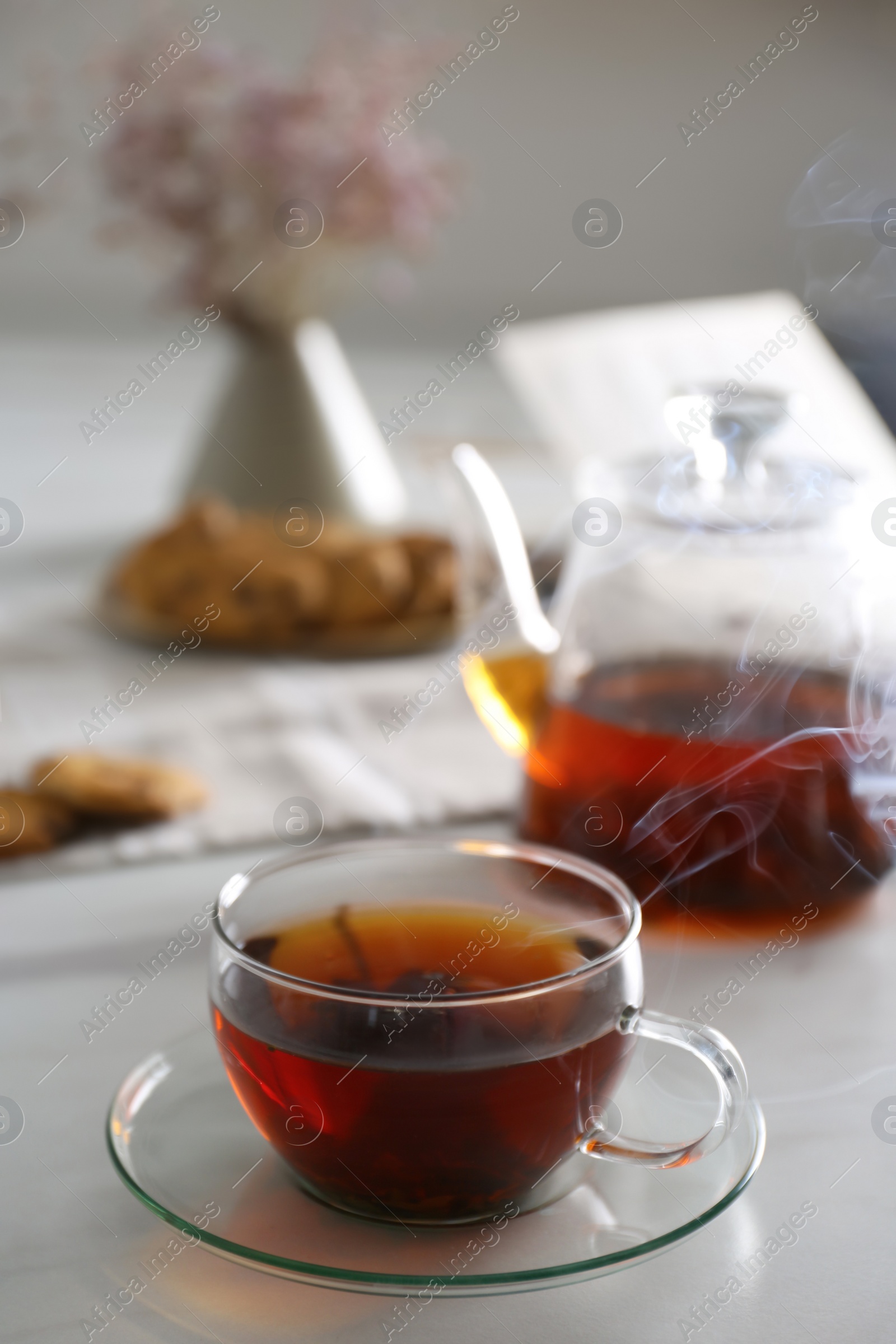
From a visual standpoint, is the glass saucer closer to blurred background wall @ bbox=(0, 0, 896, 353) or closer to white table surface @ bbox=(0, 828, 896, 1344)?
white table surface @ bbox=(0, 828, 896, 1344)

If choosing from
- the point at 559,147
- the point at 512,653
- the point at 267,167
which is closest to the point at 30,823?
the point at 512,653

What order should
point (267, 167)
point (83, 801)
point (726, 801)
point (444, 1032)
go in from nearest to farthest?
point (444, 1032) < point (726, 801) < point (83, 801) < point (267, 167)

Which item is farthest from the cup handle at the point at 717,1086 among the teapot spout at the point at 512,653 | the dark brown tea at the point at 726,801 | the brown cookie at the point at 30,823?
the brown cookie at the point at 30,823

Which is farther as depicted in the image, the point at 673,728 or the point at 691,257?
the point at 691,257

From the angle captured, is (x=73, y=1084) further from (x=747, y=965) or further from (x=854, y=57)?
(x=854, y=57)

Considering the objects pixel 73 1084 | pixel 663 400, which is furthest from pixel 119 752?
pixel 663 400

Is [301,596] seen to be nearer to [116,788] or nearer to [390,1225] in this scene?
[116,788]
